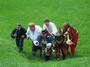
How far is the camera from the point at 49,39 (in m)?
22.0

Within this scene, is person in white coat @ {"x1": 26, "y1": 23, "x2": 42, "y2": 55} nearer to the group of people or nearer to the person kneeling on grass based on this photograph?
the group of people

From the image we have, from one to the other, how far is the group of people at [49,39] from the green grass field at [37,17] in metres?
0.42

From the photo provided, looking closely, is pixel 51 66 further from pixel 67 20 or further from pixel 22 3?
pixel 22 3

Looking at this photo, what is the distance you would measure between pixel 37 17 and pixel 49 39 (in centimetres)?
1199

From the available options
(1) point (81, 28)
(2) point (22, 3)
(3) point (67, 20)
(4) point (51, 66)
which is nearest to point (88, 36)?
(1) point (81, 28)

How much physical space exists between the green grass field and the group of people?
0.42 meters

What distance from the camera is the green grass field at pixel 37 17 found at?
2277 centimetres

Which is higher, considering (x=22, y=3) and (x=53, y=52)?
(x=22, y=3)

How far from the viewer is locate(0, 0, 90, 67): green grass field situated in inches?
896

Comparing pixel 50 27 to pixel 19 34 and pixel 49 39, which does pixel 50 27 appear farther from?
pixel 19 34

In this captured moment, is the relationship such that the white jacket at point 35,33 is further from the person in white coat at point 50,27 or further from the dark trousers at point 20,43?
the dark trousers at point 20,43

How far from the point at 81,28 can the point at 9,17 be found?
267 inches

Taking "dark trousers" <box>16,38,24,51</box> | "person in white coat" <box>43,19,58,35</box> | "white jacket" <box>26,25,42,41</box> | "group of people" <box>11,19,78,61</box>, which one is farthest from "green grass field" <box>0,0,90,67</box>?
"person in white coat" <box>43,19,58,35</box>

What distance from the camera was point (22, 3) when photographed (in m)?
38.5
